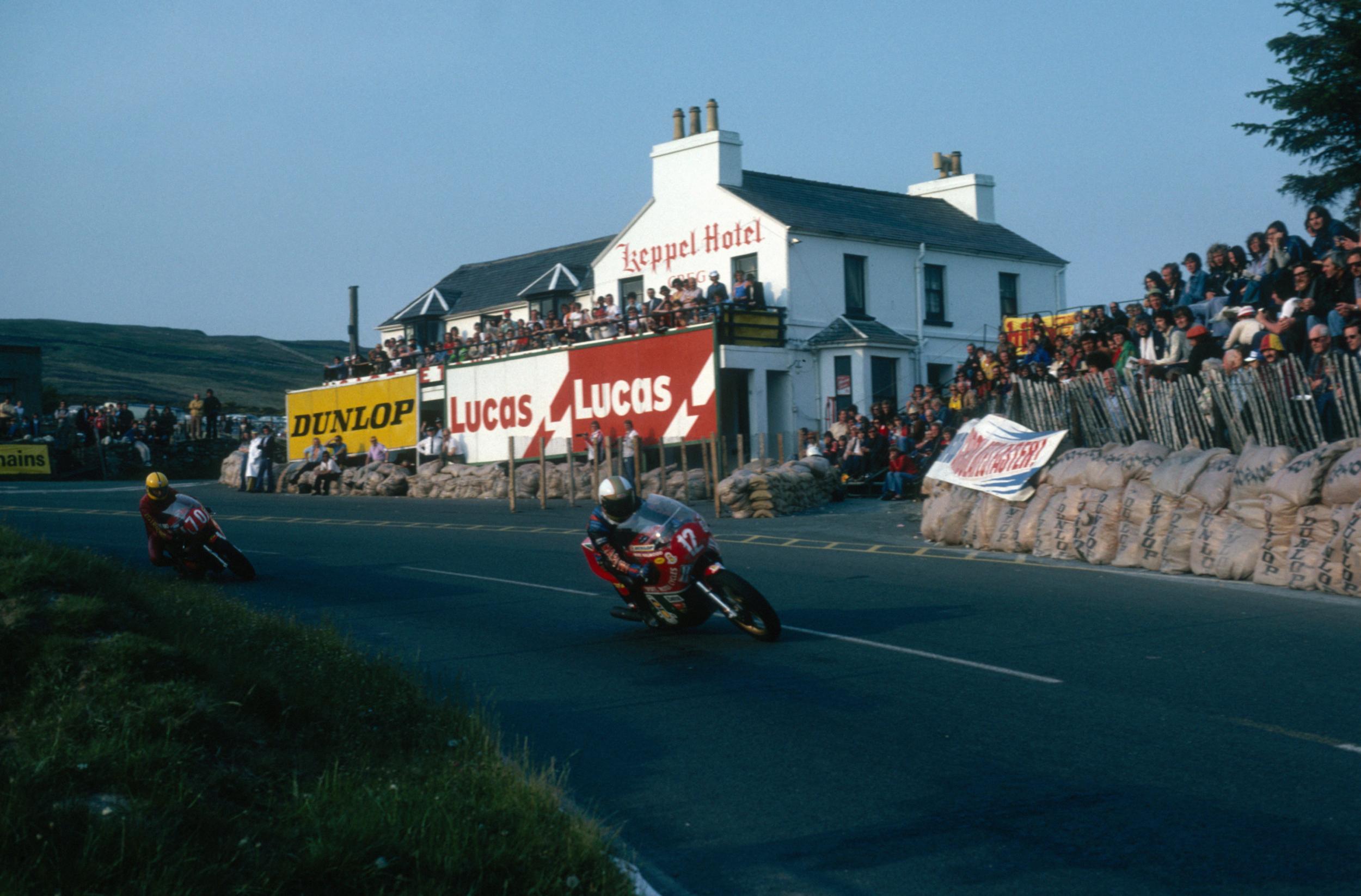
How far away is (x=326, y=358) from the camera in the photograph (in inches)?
5300

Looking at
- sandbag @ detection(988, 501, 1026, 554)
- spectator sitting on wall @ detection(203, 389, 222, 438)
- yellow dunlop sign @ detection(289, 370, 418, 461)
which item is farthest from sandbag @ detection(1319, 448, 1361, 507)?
spectator sitting on wall @ detection(203, 389, 222, 438)

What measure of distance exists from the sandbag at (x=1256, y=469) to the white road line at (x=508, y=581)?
275 inches

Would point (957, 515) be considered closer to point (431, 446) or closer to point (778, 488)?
point (778, 488)

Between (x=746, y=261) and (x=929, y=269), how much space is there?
19.7 feet

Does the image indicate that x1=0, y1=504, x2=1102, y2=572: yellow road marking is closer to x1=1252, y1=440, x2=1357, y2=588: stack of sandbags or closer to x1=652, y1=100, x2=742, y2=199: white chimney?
x1=1252, y1=440, x2=1357, y2=588: stack of sandbags

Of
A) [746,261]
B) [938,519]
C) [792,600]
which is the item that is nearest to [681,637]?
[792,600]

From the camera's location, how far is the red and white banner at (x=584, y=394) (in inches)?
1241

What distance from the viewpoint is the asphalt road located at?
5.27 m

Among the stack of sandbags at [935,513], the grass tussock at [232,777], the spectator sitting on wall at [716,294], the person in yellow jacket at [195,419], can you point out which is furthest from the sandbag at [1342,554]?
the person in yellow jacket at [195,419]

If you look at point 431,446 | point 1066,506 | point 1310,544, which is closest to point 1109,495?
point 1066,506

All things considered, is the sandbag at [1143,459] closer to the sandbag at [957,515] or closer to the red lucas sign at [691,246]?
the sandbag at [957,515]

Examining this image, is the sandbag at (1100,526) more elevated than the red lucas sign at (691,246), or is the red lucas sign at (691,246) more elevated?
the red lucas sign at (691,246)

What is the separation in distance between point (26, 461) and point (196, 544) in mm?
29322

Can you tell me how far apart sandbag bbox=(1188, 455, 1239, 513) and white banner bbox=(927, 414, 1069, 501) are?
3209mm
